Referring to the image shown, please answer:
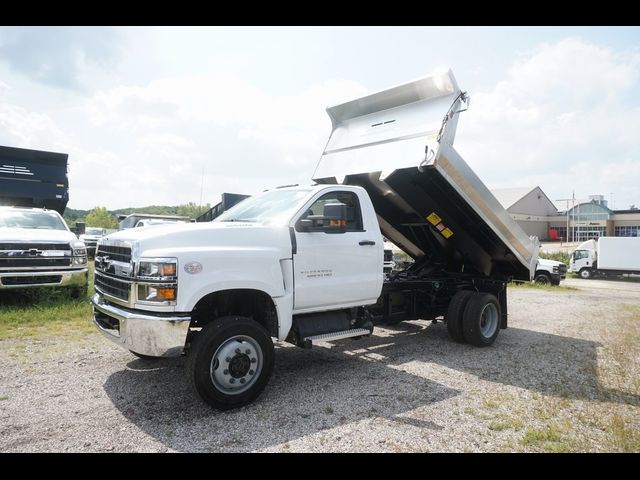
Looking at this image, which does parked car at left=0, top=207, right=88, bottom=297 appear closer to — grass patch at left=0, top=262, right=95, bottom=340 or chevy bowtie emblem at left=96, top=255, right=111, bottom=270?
grass patch at left=0, top=262, right=95, bottom=340

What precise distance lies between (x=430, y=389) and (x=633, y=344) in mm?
4685

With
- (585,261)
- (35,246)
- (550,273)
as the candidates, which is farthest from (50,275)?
(585,261)

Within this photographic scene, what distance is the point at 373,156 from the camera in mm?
6496

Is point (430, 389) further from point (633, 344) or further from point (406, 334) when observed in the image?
point (633, 344)

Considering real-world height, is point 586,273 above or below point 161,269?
below

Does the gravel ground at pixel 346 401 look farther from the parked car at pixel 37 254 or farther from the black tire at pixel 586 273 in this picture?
the black tire at pixel 586 273

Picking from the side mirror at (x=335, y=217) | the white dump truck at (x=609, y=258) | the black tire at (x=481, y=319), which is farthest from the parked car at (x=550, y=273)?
the side mirror at (x=335, y=217)

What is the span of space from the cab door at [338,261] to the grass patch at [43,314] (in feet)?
14.0

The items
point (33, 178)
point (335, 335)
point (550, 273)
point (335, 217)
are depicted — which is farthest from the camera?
point (550, 273)

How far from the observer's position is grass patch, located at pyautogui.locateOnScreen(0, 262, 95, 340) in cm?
710

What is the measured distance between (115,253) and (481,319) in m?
5.32

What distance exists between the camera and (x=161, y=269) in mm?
3947

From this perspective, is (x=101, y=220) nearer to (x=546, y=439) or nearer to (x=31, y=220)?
(x=31, y=220)

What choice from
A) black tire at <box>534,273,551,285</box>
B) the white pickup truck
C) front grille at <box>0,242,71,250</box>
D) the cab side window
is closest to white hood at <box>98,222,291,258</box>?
the white pickup truck
